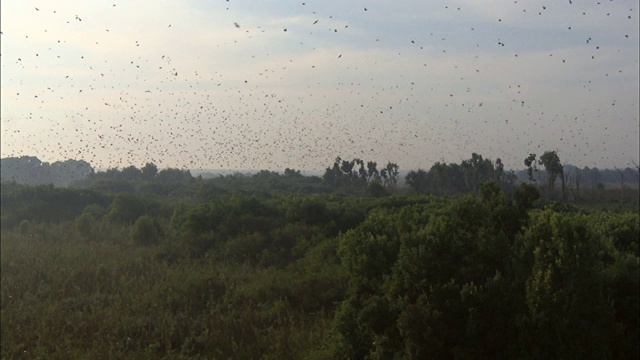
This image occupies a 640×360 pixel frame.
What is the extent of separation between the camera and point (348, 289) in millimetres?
9023

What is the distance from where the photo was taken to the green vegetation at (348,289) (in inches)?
272

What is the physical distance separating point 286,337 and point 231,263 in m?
8.14

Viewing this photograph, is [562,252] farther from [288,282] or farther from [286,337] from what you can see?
[288,282]

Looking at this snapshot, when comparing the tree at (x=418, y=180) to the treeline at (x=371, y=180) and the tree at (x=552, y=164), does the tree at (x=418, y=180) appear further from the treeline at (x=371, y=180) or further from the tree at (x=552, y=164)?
Answer: the tree at (x=552, y=164)

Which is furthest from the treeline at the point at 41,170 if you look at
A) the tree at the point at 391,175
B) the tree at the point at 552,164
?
the tree at the point at 552,164

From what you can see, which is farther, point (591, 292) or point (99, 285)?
point (99, 285)

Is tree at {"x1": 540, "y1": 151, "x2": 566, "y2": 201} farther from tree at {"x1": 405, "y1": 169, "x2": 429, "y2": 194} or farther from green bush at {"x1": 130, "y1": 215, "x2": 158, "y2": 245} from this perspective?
green bush at {"x1": 130, "y1": 215, "x2": 158, "y2": 245}

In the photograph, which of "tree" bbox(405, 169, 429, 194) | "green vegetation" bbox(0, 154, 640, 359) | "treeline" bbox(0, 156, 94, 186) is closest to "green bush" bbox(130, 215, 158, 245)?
"green vegetation" bbox(0, 154, 640, 359)

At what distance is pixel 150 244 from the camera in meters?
22.0

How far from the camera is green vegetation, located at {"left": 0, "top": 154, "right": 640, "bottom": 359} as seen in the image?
6910mm

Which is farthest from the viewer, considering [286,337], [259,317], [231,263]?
[231,263]

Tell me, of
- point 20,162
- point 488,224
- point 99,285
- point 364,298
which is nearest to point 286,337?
point 364,298

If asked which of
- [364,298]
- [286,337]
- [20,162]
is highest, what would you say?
[20,162]

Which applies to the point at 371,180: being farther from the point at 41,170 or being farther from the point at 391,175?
the point at 41,170
